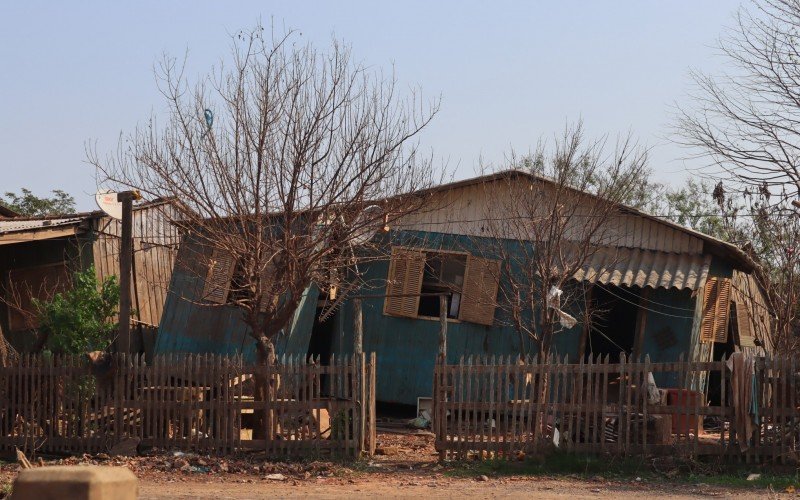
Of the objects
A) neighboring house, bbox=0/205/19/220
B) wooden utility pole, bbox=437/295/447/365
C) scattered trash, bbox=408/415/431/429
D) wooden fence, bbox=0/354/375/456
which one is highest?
neighboring house, bbox=0/205/19/220

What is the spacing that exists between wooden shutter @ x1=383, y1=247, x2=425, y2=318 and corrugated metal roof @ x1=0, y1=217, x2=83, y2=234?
6.62m

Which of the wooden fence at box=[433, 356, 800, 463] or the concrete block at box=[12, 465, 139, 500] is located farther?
the wooden fence at box=[433, 356, 800, 463]

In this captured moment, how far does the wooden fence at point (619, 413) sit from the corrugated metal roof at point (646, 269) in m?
3.72

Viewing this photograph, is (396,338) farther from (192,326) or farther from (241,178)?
(241,178)

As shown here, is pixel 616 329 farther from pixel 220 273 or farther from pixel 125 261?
pixel 125 261

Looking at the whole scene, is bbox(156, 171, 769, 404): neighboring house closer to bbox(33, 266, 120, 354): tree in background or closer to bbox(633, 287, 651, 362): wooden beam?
bbox(633, 287, 651, 362): wooden beam

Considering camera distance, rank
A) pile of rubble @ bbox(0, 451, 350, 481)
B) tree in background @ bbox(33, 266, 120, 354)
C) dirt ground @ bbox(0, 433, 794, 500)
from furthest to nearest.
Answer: tree in background @ bbox(33, 266, 120, 354) < pile of rubble @ bbox(0, 451, 350, 481) < dirt ground @ bbox(0, 433, 794, 500)

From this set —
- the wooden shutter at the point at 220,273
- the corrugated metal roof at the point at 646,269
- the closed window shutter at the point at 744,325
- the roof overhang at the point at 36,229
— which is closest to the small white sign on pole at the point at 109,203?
the wooden shutter at the point at 220,273

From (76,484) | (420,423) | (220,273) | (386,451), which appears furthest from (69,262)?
(76,484)

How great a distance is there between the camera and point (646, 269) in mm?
16984

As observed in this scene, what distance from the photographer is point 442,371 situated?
42.3 feet

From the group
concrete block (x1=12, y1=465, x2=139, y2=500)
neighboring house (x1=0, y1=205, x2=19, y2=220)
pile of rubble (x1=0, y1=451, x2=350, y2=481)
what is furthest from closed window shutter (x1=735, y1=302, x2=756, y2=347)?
neighboring house (x1=0, y1=205, x2=19, y2=220)

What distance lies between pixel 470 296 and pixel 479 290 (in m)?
0.20

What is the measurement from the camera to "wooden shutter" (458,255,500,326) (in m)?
17.5
